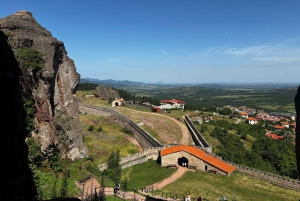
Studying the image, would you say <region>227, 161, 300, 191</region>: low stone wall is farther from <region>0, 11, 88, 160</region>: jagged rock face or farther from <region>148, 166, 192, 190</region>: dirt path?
<region>0, 11, 88, 160</region>: jagged rock face

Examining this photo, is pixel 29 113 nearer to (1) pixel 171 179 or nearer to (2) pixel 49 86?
(2) pixel 49 86

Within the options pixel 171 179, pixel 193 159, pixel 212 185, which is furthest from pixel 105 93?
pixel 212 185

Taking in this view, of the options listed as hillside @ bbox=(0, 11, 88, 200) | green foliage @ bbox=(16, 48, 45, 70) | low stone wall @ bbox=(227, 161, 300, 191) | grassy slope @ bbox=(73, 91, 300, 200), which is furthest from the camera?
low stone wall @ bbox=(227, 161, 300, 191)

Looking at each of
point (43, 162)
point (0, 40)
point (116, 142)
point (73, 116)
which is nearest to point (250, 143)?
point (116, 142)

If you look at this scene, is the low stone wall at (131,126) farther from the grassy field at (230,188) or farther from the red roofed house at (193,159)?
the grassy field at (230,188)

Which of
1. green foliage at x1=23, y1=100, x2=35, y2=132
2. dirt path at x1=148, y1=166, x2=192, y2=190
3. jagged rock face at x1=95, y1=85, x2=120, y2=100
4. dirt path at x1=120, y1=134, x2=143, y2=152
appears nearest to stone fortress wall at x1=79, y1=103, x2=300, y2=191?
dirt path at x1=120, y1=134, x2=143, y2=152

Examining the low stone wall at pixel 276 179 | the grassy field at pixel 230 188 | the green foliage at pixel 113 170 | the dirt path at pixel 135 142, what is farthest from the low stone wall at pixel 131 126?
the low stone wall at pixel 276 179
